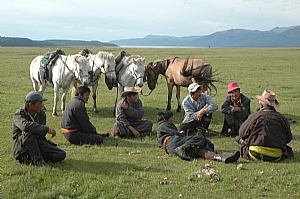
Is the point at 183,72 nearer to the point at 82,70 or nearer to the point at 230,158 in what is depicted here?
the point at 82,70

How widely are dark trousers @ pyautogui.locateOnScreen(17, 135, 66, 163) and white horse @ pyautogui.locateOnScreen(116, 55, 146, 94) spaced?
17.0 ft

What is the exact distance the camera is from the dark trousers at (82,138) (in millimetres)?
8352

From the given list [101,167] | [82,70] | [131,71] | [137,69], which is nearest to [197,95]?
[101,167]

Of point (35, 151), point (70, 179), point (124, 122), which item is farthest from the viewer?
point (124, 122)

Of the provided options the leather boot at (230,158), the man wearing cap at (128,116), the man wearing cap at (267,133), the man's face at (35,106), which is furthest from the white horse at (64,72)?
the man wearing cap at (267,133)

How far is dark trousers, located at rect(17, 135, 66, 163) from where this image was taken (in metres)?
6.33

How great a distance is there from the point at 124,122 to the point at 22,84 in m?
14.0

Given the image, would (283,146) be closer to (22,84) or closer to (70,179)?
(70,179)

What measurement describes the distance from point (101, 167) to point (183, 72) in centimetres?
577

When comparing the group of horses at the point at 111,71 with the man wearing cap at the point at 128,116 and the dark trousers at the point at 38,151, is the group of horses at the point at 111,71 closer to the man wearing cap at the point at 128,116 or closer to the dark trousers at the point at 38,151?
the man wearing cap at the point at 128,116

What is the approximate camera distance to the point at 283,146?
693cm

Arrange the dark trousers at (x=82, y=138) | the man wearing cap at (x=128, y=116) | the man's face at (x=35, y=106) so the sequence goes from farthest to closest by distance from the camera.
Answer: the man wearing cap at (x=128, y=116)
the dark trousers at (x=82, y=138)
the man's face at (x=35, y=106)

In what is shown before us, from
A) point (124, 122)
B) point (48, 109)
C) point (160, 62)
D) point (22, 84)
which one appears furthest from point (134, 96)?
point (22, 84)

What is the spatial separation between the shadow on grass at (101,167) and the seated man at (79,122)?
125 centimetres
